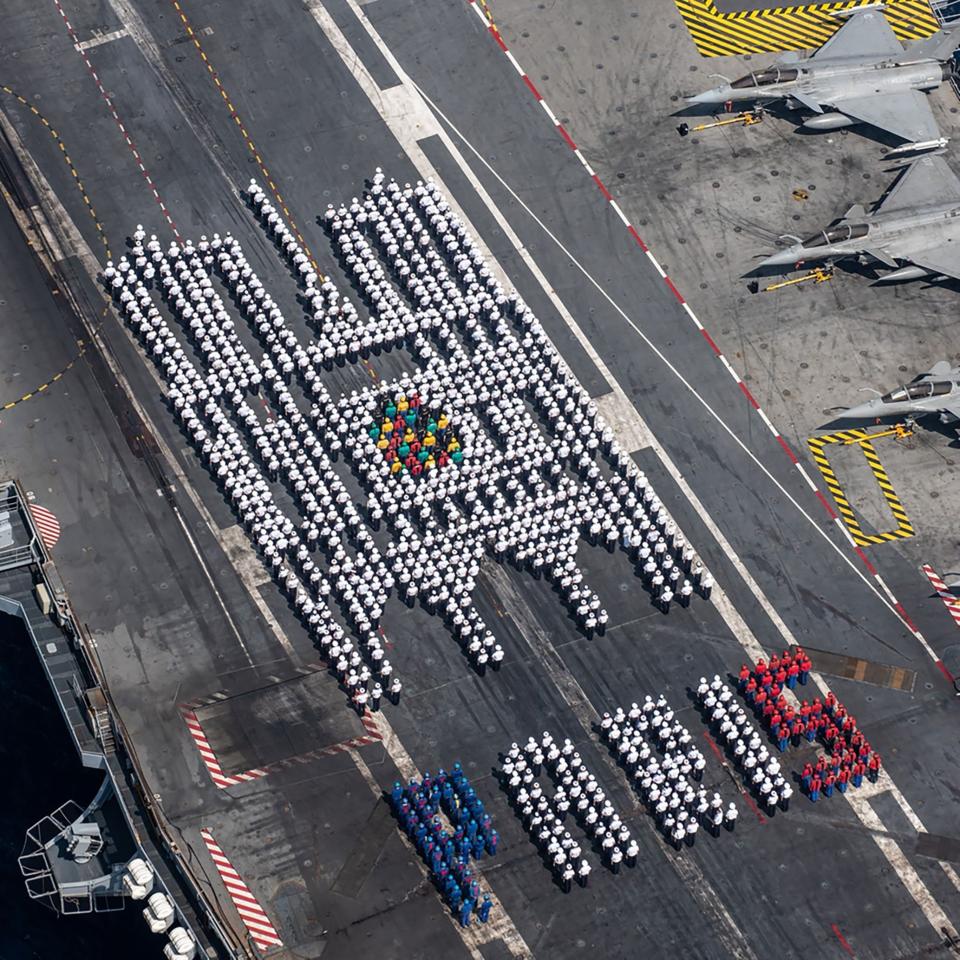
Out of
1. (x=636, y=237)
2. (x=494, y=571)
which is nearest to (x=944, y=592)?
(x=494, y=571)

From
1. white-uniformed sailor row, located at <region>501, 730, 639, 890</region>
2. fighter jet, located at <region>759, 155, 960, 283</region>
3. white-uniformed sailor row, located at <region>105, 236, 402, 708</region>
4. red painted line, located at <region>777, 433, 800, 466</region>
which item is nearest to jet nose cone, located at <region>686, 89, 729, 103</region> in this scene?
fighter jet, located at <region>759, 155, 960, 283</region>

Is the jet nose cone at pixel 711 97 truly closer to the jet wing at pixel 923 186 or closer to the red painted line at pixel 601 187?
the red painted line at pixel 601 187

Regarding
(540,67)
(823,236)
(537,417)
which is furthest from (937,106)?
(537,417)

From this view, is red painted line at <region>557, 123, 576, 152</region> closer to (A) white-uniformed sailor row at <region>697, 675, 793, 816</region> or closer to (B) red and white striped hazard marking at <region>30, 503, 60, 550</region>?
(A) white-uniformed sailor row at <region>697, 675, 793, 816</region>

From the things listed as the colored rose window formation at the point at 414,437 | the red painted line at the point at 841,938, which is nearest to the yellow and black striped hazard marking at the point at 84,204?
the colored rose window formation at the point at 414,437

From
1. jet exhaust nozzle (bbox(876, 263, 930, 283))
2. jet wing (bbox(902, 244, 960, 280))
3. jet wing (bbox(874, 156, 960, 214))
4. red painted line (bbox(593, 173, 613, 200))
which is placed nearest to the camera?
jet wing (bbox(902, 244, 960, 280))
